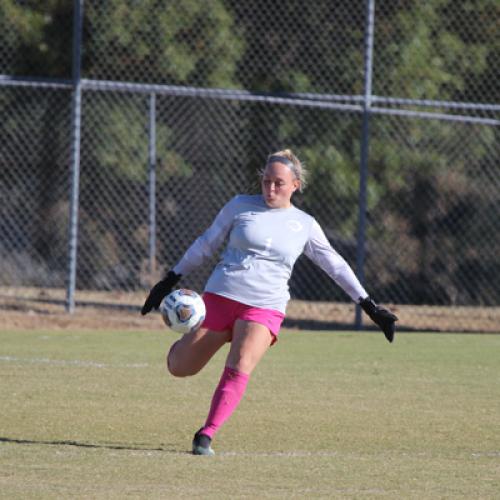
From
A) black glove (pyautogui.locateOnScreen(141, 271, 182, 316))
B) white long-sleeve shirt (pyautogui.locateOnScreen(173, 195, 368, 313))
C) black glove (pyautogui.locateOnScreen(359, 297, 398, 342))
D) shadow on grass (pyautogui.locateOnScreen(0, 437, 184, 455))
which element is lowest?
shadow on grass (pyautogui.locateOnScreen(0, 437, 184, 455))

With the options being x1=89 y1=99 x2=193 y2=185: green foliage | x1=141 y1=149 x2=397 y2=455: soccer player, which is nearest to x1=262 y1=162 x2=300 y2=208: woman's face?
x1=141 y1=149 x2=397 y2=455: soccer player

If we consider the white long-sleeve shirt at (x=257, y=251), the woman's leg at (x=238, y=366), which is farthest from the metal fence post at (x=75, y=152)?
the woman's leg at (x=238, y=366)

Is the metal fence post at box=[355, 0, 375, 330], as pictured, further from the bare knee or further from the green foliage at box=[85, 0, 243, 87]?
the bare knee

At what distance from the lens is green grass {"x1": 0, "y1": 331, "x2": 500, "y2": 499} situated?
6234 millimetres

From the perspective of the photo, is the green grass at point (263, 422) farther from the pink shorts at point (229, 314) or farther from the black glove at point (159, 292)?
the black glove at point (159, 292)

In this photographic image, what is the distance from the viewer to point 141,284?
652 inches

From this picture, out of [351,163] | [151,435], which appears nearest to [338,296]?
[351,163]

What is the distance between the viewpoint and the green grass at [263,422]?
6.23 meters

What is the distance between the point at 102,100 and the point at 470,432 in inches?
409

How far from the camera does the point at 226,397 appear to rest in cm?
730

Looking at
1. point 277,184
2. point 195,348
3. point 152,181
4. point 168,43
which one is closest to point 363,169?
point 152,181

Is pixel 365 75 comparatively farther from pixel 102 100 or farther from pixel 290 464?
pixel 290 464

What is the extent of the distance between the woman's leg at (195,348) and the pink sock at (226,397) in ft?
0.69

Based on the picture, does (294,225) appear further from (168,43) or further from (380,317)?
(168,43)
